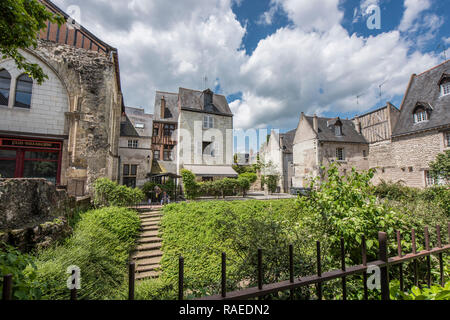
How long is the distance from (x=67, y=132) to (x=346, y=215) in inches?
497

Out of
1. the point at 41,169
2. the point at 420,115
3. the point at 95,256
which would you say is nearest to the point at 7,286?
the point at 95,256

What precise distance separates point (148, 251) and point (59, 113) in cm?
890

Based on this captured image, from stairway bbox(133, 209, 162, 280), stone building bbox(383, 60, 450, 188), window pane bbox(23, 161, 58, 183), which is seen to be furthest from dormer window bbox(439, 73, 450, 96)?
window pane bbox(23, 161, 58, 183)

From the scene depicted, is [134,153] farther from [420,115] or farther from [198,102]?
[420,115]

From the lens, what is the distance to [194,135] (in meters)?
22.2

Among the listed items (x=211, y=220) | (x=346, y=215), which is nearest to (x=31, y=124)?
(x=211, y=220)

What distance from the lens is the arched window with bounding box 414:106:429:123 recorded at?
1700cm

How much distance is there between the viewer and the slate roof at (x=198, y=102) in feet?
75.1

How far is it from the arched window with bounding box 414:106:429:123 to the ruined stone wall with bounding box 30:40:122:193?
83.1ft

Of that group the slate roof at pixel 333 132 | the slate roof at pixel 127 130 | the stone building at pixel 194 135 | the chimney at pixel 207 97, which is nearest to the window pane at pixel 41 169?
the slate roof at pixel 127 130

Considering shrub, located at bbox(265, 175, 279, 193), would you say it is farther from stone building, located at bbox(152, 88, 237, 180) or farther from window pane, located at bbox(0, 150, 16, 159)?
window pane, located at bbox(0, 150, 16, 159)

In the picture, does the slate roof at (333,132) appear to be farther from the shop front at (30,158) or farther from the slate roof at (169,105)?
the shop front at (30,158)

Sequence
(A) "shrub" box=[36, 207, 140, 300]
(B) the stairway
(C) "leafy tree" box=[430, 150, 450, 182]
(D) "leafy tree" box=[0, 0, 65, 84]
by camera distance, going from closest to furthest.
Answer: (D) "leafy tree" box=[0, 0, 65, 84] → (A) "shrub" box=[36, 207, 140, 300] → (B) the stairway → (C) "leafy tree" box=[430, 150, 450, 182]

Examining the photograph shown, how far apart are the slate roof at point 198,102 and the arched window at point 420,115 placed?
60.7 ft
